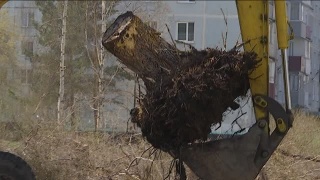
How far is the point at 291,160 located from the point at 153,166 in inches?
95.6

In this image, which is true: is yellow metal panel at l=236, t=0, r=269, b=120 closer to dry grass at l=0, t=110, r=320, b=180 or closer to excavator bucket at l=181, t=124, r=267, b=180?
excavator bucket at l=181, t=124, r=267, b=180

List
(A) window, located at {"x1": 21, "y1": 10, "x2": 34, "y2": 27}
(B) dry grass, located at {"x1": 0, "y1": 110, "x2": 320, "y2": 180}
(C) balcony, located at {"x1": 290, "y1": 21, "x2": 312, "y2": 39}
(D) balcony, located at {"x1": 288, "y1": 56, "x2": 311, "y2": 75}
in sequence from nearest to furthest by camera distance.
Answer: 1. (B) dry grass, located at {"x1": 0, "y1": 110, "x2": 320, "y2": 180}
2. (C) balcony, located at {"x1": 290, "y1": 21, "x2": 312, "y2": 39}
3. (D) balcony, located at {"x1": 288, "y1": 56, "x2": 311, "y2": 75}
4. (A) window, located at {"x1": 21, "y1": 10, "x2": 34, "y2": 27}

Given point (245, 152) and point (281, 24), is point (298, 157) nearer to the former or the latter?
point (245, 152)

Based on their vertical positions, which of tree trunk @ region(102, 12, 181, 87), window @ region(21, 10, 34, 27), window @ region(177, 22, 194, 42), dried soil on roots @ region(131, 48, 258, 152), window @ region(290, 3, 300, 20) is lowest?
dried soil on roots @ region(131, 48, 258, 152)

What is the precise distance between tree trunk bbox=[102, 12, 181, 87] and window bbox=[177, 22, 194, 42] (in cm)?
3119

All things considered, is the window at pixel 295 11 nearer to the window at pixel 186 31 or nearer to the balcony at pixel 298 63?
the balcony at pixel 298 63

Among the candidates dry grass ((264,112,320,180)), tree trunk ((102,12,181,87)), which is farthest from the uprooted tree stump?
dry grass ((264,112,320,180))

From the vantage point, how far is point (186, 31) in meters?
39.0

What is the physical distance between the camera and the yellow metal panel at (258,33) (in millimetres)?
6977

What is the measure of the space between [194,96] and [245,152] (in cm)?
78

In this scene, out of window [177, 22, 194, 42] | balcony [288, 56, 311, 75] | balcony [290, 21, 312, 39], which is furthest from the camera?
window [177, 22, 194, 42]

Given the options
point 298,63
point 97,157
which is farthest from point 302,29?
point 97,157

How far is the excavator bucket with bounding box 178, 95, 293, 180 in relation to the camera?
6910 millimetres

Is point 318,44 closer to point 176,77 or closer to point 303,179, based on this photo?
point 303,179
